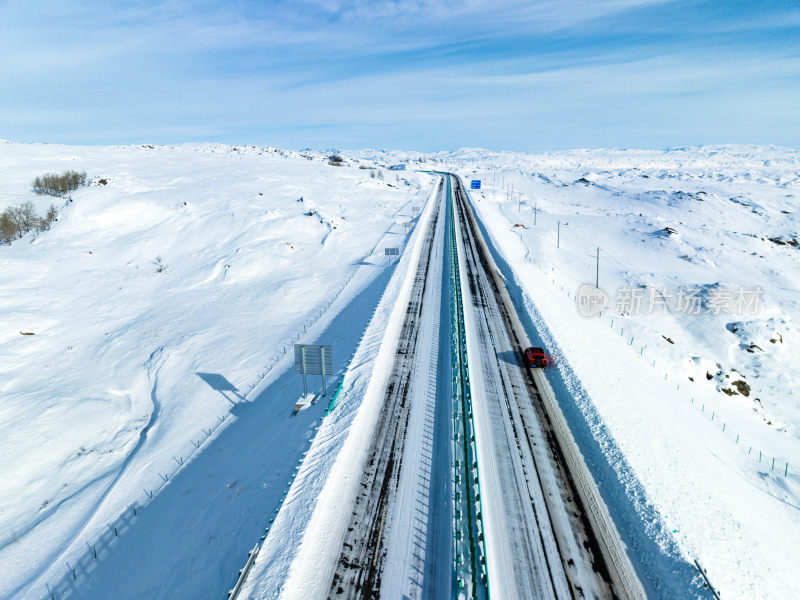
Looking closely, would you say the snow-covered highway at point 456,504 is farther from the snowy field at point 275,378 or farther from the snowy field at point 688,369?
the snowy field at point 688,369

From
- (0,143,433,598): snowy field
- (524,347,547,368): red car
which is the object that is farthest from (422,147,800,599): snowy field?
(0,143,433,598): snowy field

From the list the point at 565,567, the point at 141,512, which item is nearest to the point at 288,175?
the point at 141,512

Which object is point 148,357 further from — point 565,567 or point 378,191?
point 378,191

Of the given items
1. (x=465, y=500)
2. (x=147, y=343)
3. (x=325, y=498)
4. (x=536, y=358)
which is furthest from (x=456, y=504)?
(x=147, y=343)

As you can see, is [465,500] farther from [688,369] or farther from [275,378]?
[688,369]

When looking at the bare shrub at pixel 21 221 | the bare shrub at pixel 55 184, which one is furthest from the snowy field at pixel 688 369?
the bare shrub at pixel 55 184

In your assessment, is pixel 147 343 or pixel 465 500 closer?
pixel 465 500

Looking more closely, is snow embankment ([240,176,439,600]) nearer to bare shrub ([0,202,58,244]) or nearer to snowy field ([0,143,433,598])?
snowy field ([0,143,433,598])
